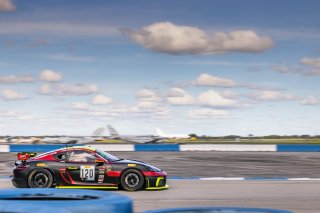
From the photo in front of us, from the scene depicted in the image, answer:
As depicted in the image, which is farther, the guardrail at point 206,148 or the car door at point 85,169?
the guardrail at point 206,148

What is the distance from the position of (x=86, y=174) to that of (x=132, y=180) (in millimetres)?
1149

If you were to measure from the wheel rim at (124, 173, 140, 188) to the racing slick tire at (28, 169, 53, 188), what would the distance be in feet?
6.17

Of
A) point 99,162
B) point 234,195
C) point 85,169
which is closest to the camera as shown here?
point 234,195

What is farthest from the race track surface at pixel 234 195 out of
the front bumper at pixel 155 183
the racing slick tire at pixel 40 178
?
the racing slick tire at pixel 40 178

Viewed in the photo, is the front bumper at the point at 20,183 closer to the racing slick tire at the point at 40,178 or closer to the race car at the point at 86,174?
the race car at the point at 86,174

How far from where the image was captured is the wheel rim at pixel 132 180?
15453 mm

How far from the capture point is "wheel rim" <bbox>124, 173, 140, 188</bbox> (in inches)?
608

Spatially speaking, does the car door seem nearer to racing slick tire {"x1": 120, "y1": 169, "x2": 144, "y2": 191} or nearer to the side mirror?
the side mirror

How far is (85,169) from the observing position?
15398mm

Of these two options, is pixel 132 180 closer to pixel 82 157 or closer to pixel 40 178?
pixel 82 157

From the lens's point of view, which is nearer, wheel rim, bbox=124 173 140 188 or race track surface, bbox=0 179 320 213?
race track surface, bbox=0 179 320 213

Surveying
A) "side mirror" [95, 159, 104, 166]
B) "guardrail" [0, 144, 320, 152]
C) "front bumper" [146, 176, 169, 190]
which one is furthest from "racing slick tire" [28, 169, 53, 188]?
"guardrail" [0, 144, 320, 152]

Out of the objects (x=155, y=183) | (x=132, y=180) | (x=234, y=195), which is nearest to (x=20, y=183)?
(x=132, y=180)

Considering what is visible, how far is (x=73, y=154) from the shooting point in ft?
51.3
